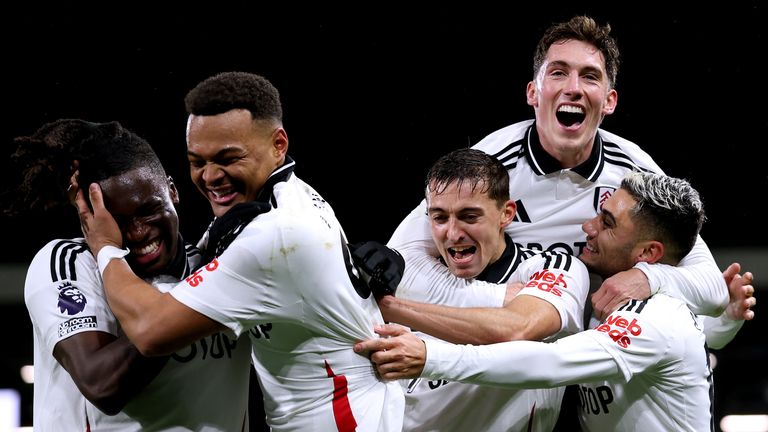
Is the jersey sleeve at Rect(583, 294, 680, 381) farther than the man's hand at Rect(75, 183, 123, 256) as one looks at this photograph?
Yes

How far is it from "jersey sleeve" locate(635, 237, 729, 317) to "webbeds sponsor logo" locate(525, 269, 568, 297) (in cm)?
27

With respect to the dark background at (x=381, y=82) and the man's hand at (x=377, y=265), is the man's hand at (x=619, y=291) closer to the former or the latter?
the man's hand at (x=377, y=265)

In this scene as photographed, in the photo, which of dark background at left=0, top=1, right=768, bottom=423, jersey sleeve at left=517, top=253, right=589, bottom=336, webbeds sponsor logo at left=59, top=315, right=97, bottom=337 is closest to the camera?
webbeds sponsor logo at left=59, top=315, right=97, bottom=337

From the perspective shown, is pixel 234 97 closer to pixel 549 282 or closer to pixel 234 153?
pixel 234 153

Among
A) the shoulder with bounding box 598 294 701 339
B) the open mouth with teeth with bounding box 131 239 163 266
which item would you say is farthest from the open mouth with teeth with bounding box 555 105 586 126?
the open mouth with teeth with bounding box 131 239 163 266

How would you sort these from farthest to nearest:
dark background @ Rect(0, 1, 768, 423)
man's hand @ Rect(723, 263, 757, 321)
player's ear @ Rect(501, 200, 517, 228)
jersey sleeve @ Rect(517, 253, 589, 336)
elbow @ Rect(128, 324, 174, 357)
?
dark background @ Rect(0, 1, 768, 423), man's hand @ Rect(723, 263, 757, 321), player's ear @ Rect(501, 200, 517, 228), jersey sleeve @ Rect(517, 253, 589, 336), elbow @ Rect(128, 324, 174, 357)

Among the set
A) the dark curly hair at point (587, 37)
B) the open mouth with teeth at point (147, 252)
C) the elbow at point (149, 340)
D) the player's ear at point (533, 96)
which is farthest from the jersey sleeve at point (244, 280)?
the dark curly hair at point (587, 37)

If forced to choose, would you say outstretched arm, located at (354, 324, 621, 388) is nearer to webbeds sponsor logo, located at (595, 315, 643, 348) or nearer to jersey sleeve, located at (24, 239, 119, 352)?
webbeds sponsor logo, located at (595, 315, 643, 348)

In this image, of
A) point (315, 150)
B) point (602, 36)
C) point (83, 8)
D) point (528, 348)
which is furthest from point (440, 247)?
point (83, 8)

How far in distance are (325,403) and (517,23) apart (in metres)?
4.11

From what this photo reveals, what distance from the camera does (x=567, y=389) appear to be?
377cm

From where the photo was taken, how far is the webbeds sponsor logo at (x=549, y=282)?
3.19 m

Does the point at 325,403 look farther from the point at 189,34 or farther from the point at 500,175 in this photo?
the point at 189,34

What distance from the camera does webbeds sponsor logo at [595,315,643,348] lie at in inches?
119
